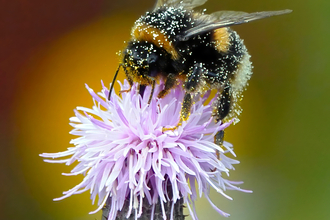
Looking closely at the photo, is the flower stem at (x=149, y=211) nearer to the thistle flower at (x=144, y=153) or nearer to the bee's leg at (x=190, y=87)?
the thistle flower at (x=144, y=153)

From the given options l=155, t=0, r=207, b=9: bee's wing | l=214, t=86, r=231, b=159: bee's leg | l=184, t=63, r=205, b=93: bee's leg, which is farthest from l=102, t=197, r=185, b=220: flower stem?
l=155, t=0, r=207, b=9: bee's wing

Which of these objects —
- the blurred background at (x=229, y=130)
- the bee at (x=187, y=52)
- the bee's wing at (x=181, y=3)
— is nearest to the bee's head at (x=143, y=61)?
the bee at (x=187, y=52)

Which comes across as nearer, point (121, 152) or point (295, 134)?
point (121, 152)

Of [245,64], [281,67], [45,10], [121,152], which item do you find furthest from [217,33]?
[281,67]

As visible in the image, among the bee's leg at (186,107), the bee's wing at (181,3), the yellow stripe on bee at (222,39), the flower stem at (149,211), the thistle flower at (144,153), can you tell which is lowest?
the flower stem at (149,211)

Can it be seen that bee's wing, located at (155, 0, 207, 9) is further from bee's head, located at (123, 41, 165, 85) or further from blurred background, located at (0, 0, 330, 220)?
blurred background, located at (0, 0, 330, 220)

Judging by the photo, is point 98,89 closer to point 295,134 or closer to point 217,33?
point 217,33
